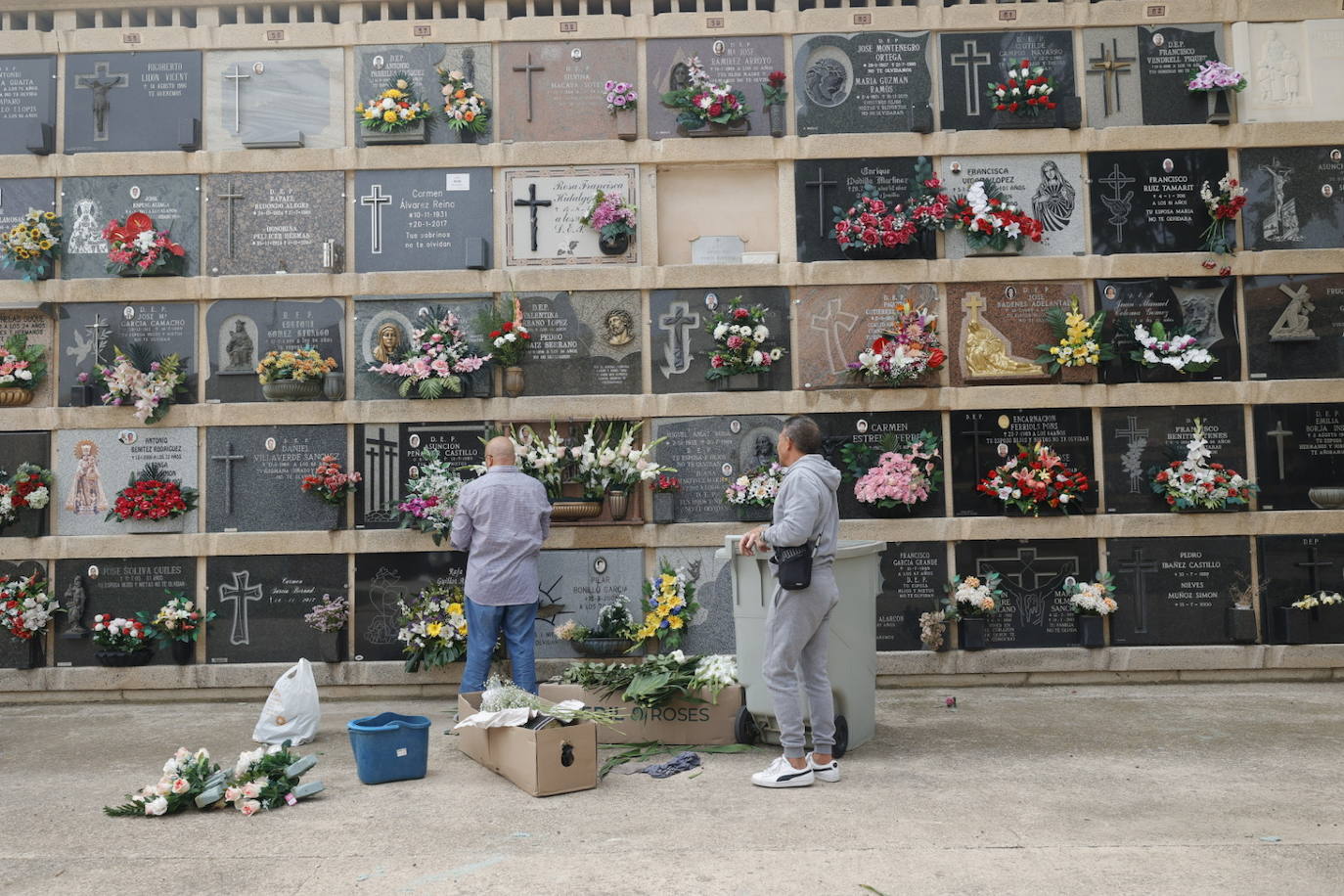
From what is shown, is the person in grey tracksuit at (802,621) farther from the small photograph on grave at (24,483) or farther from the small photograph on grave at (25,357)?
the small photograph on grave at (25,357)

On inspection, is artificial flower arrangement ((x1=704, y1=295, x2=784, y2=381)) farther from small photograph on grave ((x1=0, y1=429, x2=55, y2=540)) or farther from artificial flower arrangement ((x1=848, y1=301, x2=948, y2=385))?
small photograph on grave ((x1=0, y1=429, x2=55, y2=540))

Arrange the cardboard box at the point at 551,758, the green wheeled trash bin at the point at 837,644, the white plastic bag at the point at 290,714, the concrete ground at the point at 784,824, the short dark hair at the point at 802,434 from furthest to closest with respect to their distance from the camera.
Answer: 1. the white plastic bag at the point at 290,714
2. the green wheeled trash bin at the point at 837,644
3. the short dark hair at the point at 802,434
4. the cardboard box at the point at 551,758
5. the concrete ground at the point at 784,824

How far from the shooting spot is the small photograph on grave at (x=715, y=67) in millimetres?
7723

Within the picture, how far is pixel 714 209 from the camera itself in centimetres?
784

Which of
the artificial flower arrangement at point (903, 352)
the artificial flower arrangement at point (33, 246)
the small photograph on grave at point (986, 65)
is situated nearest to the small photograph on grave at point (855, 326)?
the artificial flower arrangement at point (903, 352)

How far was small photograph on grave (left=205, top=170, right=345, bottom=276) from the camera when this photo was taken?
302 inches

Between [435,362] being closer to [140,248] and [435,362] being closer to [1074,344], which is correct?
[140,248]

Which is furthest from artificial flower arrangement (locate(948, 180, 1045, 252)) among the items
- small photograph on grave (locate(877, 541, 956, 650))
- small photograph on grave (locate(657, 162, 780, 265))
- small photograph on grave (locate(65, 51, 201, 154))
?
small photograph on grave (locate(65, 51, 201, 154))

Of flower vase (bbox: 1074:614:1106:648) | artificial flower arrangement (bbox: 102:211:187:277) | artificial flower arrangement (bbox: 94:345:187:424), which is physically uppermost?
artificial flower arrangement (bbox: 102:211:187:277)

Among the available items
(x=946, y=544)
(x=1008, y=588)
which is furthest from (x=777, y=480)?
(x=1008, y=588)

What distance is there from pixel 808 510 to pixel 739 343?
2847mm

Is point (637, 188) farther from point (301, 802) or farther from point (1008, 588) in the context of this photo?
point (301, 802)

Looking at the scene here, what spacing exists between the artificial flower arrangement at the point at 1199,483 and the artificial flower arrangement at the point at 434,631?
5.10 metres

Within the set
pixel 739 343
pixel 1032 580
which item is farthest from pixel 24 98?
pixel 1032 580
